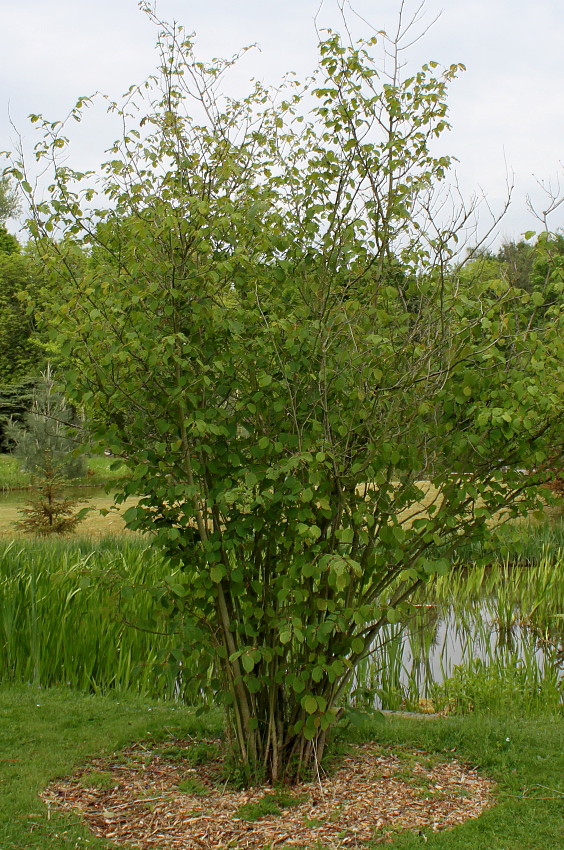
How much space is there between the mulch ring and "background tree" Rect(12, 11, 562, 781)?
0.24 m

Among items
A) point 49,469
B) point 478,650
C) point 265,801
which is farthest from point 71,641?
point 49,469

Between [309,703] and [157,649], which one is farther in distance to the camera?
[157,649]

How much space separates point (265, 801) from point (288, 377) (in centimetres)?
183

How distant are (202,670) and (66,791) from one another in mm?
828

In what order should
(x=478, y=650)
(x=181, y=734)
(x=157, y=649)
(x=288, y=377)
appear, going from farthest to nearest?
(x=478, y=650), (x=157, y=649), (x=181, y=734), (x=288, y=377)

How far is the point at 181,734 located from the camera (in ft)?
14.0

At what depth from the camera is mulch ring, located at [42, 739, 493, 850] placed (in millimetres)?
3135

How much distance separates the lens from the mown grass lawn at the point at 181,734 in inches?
123

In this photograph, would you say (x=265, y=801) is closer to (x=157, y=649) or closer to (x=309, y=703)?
(x=309, y=703)

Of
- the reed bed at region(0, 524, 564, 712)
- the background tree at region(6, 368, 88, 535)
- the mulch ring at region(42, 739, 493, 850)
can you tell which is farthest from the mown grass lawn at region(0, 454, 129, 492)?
the mulch ring at region(42, 739, 493, 850)

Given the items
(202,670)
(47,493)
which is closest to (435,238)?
(202,670)

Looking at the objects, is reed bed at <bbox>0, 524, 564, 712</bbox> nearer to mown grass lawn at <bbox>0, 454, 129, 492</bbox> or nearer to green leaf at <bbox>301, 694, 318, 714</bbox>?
green leaf at <bbox>301, 694, 318, 714</bbox>

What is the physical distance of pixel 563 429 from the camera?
3.42m

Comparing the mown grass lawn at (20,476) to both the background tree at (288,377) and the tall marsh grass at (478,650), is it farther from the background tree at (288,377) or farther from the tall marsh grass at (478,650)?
the background tree at (288,377)
